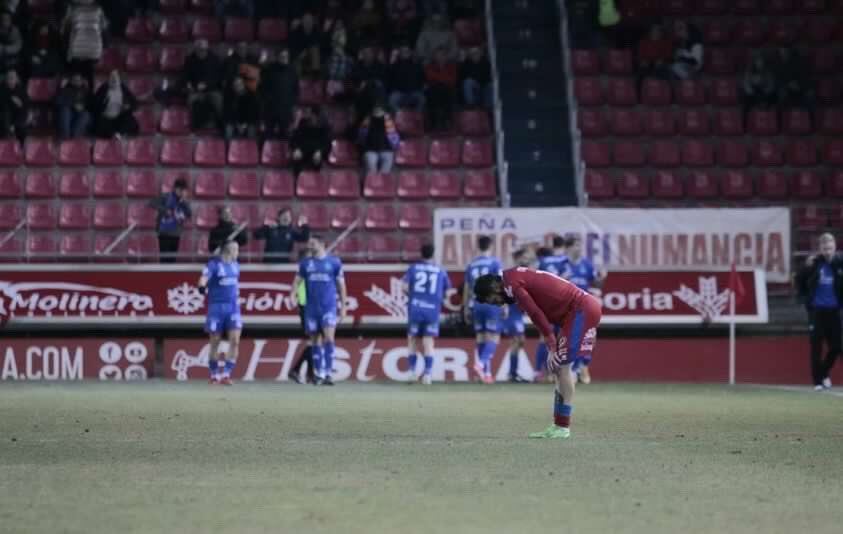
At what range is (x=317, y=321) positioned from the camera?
85.3 ft

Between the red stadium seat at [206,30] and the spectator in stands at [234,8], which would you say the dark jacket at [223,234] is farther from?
the spectator in stands at [234,8]

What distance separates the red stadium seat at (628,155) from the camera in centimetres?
3170

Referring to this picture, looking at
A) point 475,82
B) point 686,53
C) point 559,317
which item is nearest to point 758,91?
point 686,53

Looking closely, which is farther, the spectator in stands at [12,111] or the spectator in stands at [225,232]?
the spectator in stands at [12,111]

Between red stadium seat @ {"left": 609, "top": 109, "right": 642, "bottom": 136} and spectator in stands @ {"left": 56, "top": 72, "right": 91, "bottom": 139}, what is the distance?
32.3 feet

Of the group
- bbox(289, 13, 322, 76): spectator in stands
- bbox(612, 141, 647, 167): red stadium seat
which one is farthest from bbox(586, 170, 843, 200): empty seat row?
bbox(289, 13, 322, 76): spectator in stands

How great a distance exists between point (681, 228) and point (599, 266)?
1527 mm

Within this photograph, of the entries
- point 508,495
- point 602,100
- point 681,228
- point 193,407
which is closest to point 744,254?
point 681,228

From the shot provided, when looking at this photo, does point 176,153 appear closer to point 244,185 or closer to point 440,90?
point 244,185

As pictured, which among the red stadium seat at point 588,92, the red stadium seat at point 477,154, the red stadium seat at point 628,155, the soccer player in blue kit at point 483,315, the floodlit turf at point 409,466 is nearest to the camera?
the floodlit turf at point 409,466

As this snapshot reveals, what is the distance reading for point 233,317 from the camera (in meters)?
25.3

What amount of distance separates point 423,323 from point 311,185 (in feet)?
16.0

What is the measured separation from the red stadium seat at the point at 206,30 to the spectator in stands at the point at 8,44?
11.4 ft

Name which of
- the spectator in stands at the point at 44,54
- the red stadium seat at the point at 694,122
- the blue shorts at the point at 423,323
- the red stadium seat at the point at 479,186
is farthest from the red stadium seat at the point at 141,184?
the red stadium seat at the point at 694,122
